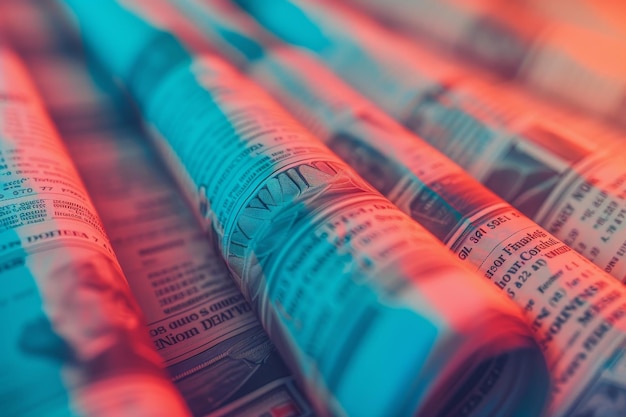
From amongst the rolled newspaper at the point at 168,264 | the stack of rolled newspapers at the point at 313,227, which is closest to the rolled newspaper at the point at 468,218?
the stack of rolled newspapers at the point at 313,227

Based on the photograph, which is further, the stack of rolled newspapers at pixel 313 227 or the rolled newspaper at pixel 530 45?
the rolled newspaper at pixel 530 45

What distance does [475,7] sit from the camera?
22.8 inches

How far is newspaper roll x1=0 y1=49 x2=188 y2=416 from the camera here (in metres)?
0.24

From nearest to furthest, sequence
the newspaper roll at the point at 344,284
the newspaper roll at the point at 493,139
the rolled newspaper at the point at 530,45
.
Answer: the newspaper roll at the point at 344,284 < the newspaper roll at the point at 493,139 < the rolled newspaper at the point at 530,45

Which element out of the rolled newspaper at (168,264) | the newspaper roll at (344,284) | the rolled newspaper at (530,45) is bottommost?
the rolled newspaper at (168,264)

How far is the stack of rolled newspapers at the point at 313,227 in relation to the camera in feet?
0.81

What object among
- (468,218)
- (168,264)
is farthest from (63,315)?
(468,218)

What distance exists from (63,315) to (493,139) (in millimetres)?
345

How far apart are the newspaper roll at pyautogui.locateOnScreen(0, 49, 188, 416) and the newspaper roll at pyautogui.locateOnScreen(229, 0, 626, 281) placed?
286mm

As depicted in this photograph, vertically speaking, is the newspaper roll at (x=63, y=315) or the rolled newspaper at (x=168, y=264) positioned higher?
the newspaper roll at (x=63, y=315)

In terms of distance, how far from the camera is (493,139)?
42 cm

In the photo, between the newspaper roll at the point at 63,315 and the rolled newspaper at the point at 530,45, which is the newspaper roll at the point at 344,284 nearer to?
the newspaper roll at the point at 63,315

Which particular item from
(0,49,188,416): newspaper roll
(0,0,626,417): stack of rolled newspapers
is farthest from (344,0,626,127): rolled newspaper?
(0,49,188,416): newspaper roll

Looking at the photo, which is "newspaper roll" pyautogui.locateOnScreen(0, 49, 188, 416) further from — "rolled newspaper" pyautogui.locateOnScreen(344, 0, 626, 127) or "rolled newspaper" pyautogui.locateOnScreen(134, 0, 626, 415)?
"rolled newspaper" pyautogui.locateOnScreen(344, 0, 626, 127)
